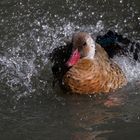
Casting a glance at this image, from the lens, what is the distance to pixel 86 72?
7004 millimetres

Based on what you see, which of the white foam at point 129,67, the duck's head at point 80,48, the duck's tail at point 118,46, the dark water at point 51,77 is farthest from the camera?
the duck's tail at point 118,46

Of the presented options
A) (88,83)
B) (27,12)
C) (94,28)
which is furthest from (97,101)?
(27,12)

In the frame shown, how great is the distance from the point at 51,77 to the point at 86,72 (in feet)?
2.24

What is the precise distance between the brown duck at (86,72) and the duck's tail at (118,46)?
2.15ft

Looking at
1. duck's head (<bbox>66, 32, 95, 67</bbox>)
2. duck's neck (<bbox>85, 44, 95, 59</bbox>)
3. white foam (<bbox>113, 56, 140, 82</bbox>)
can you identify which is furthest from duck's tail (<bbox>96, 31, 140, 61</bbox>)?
duck's head (<bbox>66, 32, 95, 67</bbox>)

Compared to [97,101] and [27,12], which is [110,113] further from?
[27,12]

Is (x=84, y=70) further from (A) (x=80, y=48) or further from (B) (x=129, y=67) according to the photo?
(B) (x=129, y=67)

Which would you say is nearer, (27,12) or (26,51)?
(26,51)

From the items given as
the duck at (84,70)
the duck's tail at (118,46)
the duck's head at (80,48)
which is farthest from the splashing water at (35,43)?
the duck's head at (80,48)

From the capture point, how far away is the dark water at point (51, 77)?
6066mm

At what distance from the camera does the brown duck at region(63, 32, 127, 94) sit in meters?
6.96

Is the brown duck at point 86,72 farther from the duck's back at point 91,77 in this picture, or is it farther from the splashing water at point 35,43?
the splashing water at point 35,43

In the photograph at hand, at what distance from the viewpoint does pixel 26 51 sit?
8570 mm

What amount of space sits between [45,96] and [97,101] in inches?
26.2
